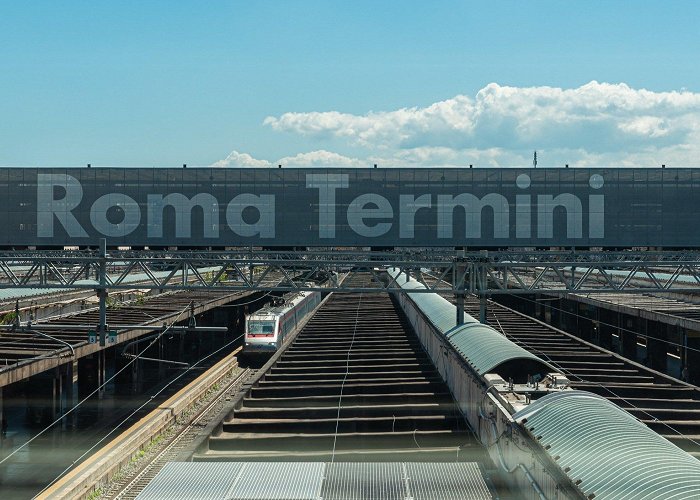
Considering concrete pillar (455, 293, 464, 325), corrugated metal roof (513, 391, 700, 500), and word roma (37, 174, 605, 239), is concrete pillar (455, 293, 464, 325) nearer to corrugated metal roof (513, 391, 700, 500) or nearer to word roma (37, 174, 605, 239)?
corrugated metal roof (513, 391, 700, 500)

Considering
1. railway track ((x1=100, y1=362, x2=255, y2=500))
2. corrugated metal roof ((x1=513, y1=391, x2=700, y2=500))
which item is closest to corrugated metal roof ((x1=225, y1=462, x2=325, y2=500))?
corrugated metal roof ((x1=513, y1=391, x2=700, y2=500))

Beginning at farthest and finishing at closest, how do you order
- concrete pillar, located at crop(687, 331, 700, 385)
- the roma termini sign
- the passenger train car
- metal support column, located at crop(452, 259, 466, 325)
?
1. the roma termini sign
2. the passenger train car
3. concrete pillar, located at crop(687, 331, 700, 385)
4. metal support column, located at crop(452, 259, 466, 325)

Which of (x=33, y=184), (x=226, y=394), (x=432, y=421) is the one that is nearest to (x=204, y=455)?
(x=432, y=421)

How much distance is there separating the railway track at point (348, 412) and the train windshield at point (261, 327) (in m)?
7.21

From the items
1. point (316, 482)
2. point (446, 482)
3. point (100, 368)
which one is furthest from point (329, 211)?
point (316, 482)

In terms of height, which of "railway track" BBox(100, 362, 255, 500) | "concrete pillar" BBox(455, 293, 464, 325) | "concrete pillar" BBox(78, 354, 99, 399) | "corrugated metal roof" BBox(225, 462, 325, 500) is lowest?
"concrete pillar" BBox(78, 354, 99, 399)

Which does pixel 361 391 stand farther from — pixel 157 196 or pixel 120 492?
pixel 157 196

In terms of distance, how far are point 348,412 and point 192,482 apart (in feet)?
24.2

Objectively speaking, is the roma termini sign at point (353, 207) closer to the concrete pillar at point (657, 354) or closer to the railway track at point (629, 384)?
the concrete pillar at point (657, 354)

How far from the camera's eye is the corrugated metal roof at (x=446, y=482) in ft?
32.0

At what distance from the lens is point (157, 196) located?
66562 millimetres

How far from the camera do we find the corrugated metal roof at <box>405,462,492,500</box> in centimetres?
976

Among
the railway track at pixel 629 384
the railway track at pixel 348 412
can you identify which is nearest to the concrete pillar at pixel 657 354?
the railway track at pixel 629 384

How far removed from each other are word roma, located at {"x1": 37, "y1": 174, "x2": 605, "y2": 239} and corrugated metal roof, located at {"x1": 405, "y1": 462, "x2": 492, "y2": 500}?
5392 cm
